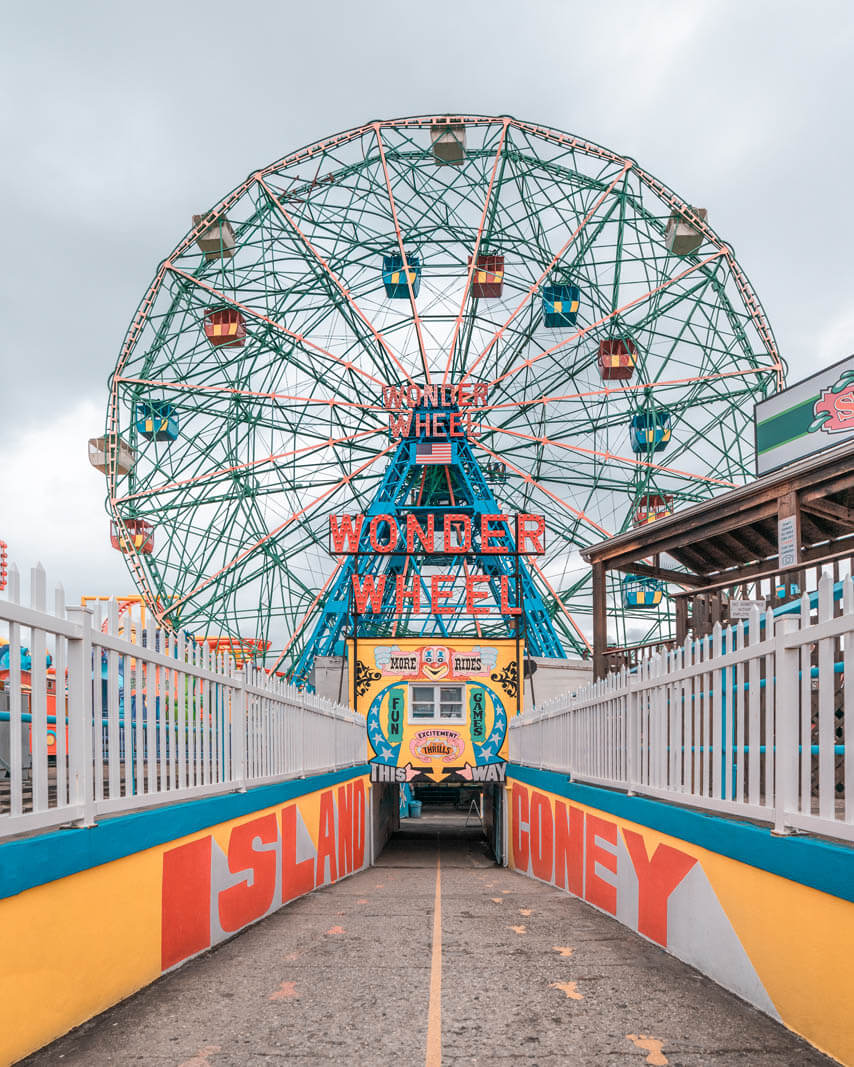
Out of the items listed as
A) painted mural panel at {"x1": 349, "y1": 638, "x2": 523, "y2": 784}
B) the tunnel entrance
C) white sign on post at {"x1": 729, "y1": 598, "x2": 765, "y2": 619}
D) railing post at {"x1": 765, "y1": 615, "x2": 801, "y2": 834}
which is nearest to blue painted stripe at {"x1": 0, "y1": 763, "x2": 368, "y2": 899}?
railing post at {"x1": 765, "y1": 615, "x2": 801, "y2": 834}

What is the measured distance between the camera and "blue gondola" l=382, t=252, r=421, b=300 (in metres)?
31.8

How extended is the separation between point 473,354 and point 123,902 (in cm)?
2909

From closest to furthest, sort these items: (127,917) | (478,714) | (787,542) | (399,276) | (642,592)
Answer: (127,917) → (787,542) → (478,714) → (399,276) → (642,592)

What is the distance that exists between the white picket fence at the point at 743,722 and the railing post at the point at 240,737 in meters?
2.71

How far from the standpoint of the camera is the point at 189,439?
32.9 m

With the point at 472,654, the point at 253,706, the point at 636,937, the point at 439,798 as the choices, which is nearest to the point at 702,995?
the point at 636,937

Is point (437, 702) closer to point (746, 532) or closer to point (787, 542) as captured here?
point (746, 532)

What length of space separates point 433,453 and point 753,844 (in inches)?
1026

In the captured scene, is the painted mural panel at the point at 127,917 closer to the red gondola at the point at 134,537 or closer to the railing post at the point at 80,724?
the railing post at the point at 80,724

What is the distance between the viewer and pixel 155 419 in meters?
31.8

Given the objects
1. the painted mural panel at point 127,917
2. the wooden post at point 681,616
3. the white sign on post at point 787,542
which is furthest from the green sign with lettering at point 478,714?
the painted mural panel at point 127,917

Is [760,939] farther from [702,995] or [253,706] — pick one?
[253,706]

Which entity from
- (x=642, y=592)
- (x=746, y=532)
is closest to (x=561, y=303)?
(x=642, y=592)

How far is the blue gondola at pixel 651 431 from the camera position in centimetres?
3162
